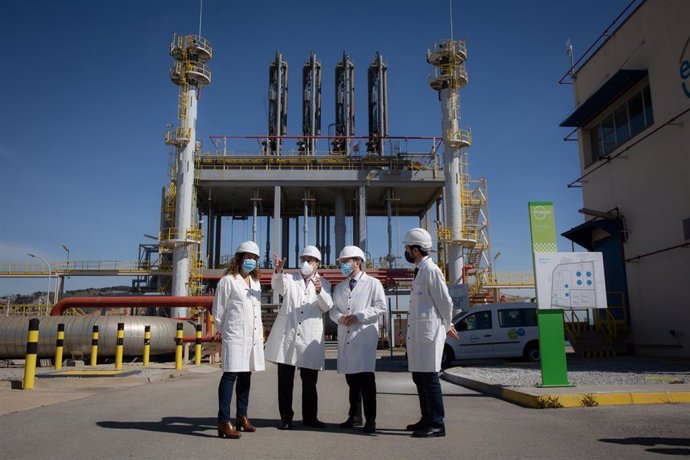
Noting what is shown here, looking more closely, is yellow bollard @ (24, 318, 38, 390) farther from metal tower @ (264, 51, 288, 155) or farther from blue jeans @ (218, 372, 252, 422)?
metal tower @ (264, 51, 288, 155)

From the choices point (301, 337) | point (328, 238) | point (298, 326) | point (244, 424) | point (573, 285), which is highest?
point (328, 238)

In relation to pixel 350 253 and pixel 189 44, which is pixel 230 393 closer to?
pixel 350 253

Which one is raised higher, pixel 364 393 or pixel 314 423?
pixel 364 393

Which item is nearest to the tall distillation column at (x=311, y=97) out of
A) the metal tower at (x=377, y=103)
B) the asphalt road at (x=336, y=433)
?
the metal tower at (x=377, y=103)

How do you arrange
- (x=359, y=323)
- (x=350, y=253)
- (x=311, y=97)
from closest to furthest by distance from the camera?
(x=359, y=323), (x=350, y=253), (x=311, y=97)

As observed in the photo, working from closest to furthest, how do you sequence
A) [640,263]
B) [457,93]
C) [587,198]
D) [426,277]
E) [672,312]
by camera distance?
1. [426,277]
2. [672,312]
3. [640,263]
4. [587,198]
5. [457,93]

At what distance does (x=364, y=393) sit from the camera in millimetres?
5672

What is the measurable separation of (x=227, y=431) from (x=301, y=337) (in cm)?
124

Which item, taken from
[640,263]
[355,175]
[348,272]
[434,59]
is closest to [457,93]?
[434,59]

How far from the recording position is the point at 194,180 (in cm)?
4081

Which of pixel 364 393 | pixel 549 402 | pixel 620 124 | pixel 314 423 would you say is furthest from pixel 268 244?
pixel 364 393

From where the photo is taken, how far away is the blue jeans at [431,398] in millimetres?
5320

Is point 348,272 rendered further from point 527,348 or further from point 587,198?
point 587,198

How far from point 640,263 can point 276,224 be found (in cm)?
2832
